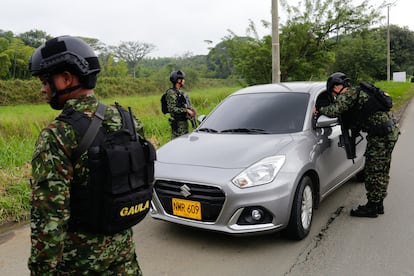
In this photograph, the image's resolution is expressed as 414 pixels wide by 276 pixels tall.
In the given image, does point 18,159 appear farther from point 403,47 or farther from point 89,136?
point 403,47

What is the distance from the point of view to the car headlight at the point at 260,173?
11.3 feet

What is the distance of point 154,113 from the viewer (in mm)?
12883

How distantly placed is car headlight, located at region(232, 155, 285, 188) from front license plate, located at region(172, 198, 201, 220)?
421mm

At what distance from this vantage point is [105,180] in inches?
63.0

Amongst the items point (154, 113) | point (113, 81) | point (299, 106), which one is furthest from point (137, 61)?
point (299, 106)

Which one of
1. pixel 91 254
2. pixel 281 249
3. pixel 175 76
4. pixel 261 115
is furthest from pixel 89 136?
pixel 175 76

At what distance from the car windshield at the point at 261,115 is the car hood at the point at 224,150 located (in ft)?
0.69

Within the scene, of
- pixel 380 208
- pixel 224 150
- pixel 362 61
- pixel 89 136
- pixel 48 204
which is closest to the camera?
pixel 48 204

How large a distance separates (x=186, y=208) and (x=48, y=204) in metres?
2.15

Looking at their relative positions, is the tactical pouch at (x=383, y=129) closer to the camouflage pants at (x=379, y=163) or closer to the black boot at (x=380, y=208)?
the camouflage pants at (x=379, y=163)

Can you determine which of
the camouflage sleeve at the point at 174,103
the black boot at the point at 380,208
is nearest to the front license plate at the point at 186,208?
the black boot at the point at 380,208

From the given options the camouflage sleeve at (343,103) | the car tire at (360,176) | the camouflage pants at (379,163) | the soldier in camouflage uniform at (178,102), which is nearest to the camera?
the camouflage sleeve at (343,103)

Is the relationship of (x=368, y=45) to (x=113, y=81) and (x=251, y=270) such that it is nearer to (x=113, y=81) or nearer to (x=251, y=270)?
(x=251, y=270)

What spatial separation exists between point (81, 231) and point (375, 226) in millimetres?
3434
